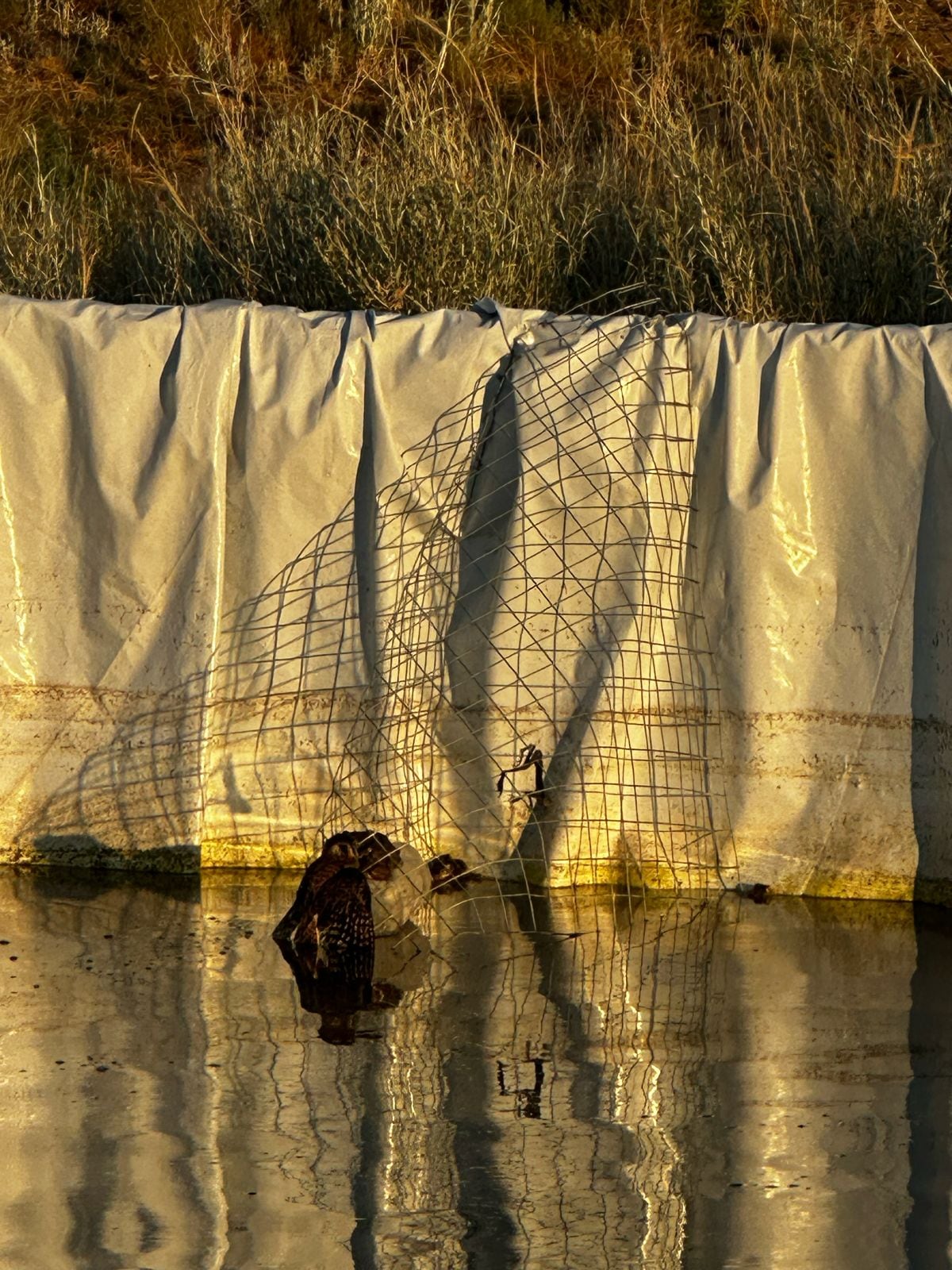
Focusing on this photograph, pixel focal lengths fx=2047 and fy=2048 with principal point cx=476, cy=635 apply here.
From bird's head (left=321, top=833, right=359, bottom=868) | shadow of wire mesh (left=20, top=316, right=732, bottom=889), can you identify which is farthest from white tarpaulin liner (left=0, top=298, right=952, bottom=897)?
bird's head (left=321, top=833, right=359, bottom=868)

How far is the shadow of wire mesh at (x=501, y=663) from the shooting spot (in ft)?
19.7

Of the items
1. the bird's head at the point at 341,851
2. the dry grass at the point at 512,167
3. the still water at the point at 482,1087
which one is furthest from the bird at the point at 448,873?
the dry grass at the point at 512,167

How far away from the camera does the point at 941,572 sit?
5.88 meters

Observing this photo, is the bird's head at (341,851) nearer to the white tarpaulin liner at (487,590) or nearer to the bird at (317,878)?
the bird at (317,878)

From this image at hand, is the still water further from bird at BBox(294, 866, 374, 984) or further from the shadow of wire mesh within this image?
the shadow of wire mesh

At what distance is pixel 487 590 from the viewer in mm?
6086

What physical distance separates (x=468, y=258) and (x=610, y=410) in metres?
1.89

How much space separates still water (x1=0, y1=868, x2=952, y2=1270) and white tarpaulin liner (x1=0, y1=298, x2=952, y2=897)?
26 cm

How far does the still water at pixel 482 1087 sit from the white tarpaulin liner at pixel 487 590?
10.4 inches

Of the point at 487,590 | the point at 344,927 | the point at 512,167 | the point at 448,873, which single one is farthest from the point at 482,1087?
the point at 512,167

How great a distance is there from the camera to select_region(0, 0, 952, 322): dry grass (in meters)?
7.83

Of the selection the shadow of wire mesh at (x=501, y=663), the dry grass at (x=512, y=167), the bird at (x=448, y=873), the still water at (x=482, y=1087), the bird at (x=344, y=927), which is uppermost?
the dry grass at (x=512, y=167)

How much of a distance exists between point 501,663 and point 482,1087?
164 centimetres

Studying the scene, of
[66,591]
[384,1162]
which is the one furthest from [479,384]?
[384,1162]
